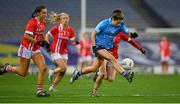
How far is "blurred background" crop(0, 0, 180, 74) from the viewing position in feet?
105

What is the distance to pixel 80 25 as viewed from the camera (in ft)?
111

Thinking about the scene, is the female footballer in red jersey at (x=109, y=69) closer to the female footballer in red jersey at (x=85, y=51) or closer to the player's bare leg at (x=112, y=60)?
the player's bare leg at (x=112, y=60)

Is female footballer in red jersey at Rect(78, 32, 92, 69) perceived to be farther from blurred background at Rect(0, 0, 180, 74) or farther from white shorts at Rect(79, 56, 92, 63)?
blurred background at Rect(0, 0, 180, 74)

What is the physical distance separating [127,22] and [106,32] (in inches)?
723

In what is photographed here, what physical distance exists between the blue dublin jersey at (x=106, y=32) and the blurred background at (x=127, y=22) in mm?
15252

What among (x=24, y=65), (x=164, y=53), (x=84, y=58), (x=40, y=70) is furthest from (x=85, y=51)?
(x=40, y=70)

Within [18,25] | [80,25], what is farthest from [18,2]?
[80,25]

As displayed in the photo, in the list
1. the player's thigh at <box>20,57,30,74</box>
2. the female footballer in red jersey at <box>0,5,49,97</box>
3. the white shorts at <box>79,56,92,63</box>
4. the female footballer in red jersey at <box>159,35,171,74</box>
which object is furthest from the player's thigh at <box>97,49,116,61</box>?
the female footballer in red jersey at <box>159,35,171,74</box>

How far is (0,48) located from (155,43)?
7229 millimetres

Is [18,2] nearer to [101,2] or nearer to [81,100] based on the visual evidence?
[101,2]

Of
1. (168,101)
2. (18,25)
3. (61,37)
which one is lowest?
(168,101)

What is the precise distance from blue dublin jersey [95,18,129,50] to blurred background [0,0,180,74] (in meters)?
15.3

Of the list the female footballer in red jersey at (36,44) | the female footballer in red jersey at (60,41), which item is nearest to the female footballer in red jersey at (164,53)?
the female footballer in red jersey at (60,41)

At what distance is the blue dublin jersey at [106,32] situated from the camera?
1593 cm
